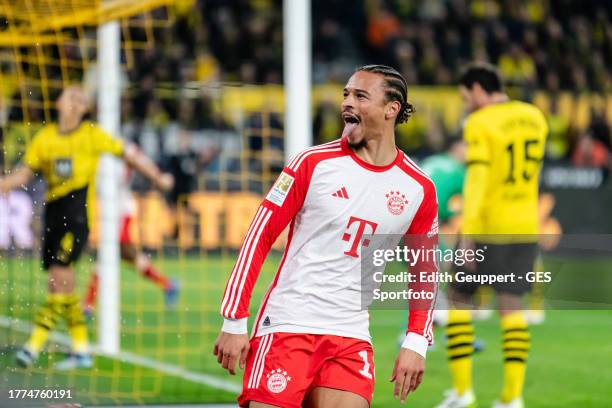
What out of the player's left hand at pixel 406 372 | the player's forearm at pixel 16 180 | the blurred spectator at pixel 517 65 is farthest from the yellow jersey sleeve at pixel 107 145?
the blurred spectator at pixel 517 65

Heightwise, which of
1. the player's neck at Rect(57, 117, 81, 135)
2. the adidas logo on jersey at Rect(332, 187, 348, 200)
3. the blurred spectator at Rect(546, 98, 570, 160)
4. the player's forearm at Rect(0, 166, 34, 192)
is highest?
the blurred spectator at Rect(546, 98, 570, 160)

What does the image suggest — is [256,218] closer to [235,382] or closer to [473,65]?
[473,65]

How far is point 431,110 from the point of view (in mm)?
20734

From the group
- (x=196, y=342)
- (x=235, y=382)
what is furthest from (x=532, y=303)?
(x=196, y=342)

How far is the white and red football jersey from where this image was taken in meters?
4.21

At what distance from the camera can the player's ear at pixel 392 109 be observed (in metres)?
4.23

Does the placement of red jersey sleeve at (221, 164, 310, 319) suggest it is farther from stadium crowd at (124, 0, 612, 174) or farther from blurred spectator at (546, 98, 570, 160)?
blurred spectator at (546, 98, 570, 160)

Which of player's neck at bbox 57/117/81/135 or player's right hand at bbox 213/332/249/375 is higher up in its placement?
player's neck at bbox 57/117/81/135

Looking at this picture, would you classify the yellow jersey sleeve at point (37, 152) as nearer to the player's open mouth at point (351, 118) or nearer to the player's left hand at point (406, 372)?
the player's open mouth at point (351, 118)

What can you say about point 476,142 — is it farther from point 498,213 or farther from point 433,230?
point 433,230

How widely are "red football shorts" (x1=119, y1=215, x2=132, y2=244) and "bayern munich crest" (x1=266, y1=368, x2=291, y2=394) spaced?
A: 317 inches

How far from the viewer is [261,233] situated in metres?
4.05

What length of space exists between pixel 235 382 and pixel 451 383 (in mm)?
1457

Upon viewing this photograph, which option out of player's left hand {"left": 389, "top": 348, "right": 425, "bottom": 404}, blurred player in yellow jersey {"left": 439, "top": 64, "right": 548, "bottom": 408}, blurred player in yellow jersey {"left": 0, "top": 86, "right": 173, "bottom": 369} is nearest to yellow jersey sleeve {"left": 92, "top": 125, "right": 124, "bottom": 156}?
blurred player in yellow jersey {"left": 0, "top": 86, "right": 173, "bottom": 369}
